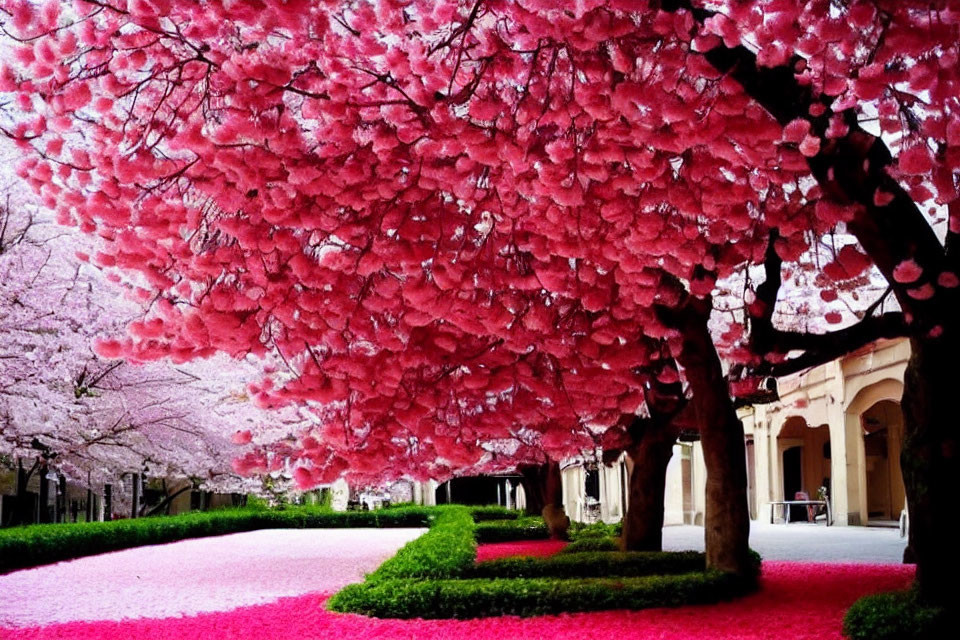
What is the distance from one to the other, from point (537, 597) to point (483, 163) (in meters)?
5.58

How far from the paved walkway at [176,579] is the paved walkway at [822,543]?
815 cm

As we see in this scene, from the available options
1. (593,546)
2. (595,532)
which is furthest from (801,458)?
(593,546)

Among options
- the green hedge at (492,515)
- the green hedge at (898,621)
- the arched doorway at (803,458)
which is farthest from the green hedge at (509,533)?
the green hedge at (898,621)

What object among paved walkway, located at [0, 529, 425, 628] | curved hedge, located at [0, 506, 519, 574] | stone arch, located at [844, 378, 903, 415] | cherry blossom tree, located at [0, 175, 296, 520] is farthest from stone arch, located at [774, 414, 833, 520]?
cherry blossom tree, located at [0, 175, 296, 520]

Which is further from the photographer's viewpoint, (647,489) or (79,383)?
(79,383)

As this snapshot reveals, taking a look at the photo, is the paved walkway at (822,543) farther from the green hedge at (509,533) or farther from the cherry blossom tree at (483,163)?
the cherry blossom tree at (483,163)

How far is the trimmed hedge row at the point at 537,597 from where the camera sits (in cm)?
1020

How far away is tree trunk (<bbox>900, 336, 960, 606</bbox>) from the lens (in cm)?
754

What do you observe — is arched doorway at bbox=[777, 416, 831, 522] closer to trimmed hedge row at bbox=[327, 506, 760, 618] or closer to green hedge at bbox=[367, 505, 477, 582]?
green hedge at bbox=[367, 505, 477, 582]

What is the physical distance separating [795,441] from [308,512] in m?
22.8

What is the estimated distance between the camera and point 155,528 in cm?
3027

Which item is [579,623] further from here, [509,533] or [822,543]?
[509,533]

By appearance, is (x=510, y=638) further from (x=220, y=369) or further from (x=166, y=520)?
(x=166, y=520)

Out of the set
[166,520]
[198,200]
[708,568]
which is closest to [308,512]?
[166,520]
